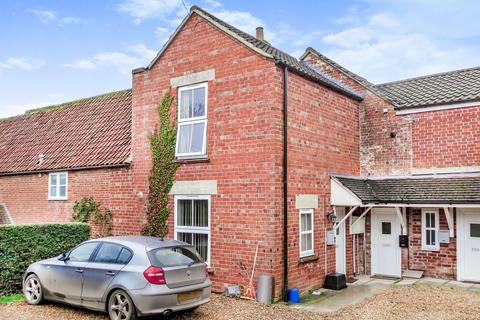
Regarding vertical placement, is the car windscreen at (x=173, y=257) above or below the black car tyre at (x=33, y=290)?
above

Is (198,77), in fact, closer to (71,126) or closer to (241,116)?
(241,116)

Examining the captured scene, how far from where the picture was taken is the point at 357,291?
12.1 meters

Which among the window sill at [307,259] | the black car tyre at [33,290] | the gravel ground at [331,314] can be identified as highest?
the window sill at [307,259]

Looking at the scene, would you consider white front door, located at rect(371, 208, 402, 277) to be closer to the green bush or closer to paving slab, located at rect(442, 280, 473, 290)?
paving slab, located at rect(442, 280, 473, 290)

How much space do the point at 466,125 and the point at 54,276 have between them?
11.7 m

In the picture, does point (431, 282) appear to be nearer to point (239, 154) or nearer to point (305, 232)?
point (305, 232)

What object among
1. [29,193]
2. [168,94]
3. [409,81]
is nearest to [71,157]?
[29,193]

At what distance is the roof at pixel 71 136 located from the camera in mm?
15445

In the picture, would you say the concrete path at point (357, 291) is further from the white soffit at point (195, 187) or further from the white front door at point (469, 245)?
the white soffit at point (195, 187)

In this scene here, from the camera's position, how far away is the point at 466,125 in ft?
43.8

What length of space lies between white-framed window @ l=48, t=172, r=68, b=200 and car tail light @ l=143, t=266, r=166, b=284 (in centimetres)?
867

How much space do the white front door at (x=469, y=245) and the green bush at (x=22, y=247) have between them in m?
11.2

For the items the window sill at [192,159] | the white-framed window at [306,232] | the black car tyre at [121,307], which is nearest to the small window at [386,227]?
the white-framed window at [306,232]

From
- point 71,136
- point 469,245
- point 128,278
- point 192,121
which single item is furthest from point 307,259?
point 71,136
